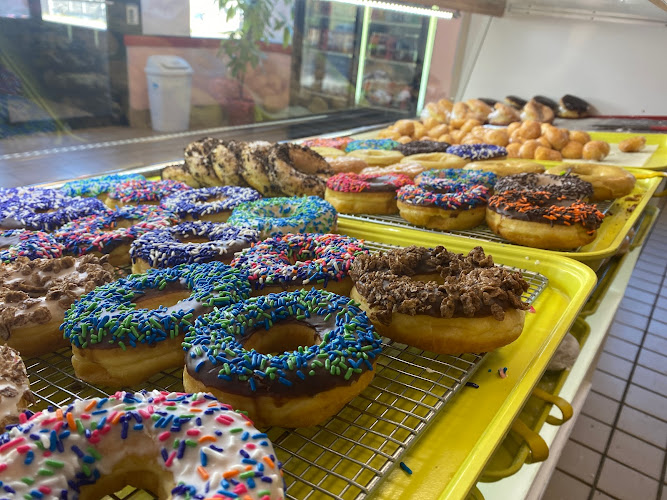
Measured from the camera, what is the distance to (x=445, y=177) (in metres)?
3.07

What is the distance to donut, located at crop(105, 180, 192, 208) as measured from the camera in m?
2.44

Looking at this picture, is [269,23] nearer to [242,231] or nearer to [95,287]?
[242,231]

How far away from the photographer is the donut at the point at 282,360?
1.15m

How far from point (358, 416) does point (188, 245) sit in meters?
0.92

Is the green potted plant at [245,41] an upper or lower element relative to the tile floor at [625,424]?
upper

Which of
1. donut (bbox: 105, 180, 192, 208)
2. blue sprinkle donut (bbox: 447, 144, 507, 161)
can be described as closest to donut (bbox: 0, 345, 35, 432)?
donut (bbox: 105, 180, 192, 208)

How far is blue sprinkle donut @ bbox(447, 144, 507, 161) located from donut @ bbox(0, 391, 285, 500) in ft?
9.84

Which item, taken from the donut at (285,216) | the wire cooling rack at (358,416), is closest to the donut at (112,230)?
the donut at (285,216)

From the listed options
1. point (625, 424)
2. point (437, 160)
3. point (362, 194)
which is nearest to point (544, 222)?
point (362, 194)

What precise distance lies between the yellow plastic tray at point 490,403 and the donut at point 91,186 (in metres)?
1.94

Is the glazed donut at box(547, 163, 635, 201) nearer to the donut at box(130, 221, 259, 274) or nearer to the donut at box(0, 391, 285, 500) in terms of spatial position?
the donut at box(130, 221, 259, 274)

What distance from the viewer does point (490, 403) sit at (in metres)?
1.32

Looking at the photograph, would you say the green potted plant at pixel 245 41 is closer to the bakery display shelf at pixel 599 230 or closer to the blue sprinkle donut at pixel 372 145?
the blue sprinkle donut at pixel 372 145

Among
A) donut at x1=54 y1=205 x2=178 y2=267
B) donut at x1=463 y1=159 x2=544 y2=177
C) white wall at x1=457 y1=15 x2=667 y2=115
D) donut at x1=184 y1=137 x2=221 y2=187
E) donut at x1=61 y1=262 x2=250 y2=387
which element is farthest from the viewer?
white wall at x1=457 y1=15 x2=667 y2=115
